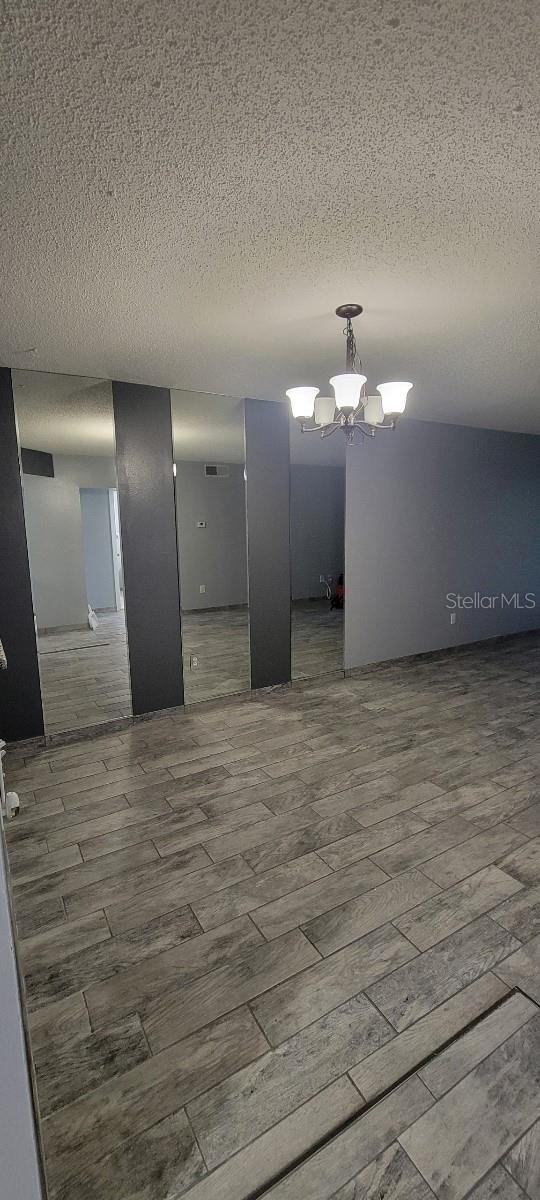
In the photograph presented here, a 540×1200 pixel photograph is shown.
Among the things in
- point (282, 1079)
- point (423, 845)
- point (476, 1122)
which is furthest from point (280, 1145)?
point (423, 845)

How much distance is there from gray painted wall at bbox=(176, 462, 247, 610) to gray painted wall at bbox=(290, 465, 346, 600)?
92 cm

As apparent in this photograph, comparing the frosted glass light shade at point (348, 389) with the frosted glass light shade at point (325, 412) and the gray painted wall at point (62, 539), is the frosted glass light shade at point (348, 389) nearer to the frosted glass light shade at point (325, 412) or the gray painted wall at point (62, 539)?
the frosted glass light shade at point (325, 412)

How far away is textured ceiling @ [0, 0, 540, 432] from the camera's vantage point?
1.04m

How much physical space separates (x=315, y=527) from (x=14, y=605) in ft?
14.2

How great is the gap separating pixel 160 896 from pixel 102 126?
99.9 inches

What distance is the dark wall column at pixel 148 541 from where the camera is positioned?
11.9 ft

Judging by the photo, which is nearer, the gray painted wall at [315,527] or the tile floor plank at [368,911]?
the tile floor plank at [368,911]

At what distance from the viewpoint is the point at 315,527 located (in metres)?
6.82

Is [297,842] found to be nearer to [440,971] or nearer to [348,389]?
[440,971]

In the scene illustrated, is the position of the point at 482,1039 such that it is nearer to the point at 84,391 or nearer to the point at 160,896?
the point at 160,896

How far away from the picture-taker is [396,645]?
532cm

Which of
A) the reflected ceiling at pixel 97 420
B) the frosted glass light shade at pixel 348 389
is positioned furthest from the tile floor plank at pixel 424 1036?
the reflected ceiling at pixel 97 420

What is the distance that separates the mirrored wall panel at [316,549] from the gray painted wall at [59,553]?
210 cm

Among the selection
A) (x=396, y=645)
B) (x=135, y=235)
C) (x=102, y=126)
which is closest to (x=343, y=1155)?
(x=102, y=126)
